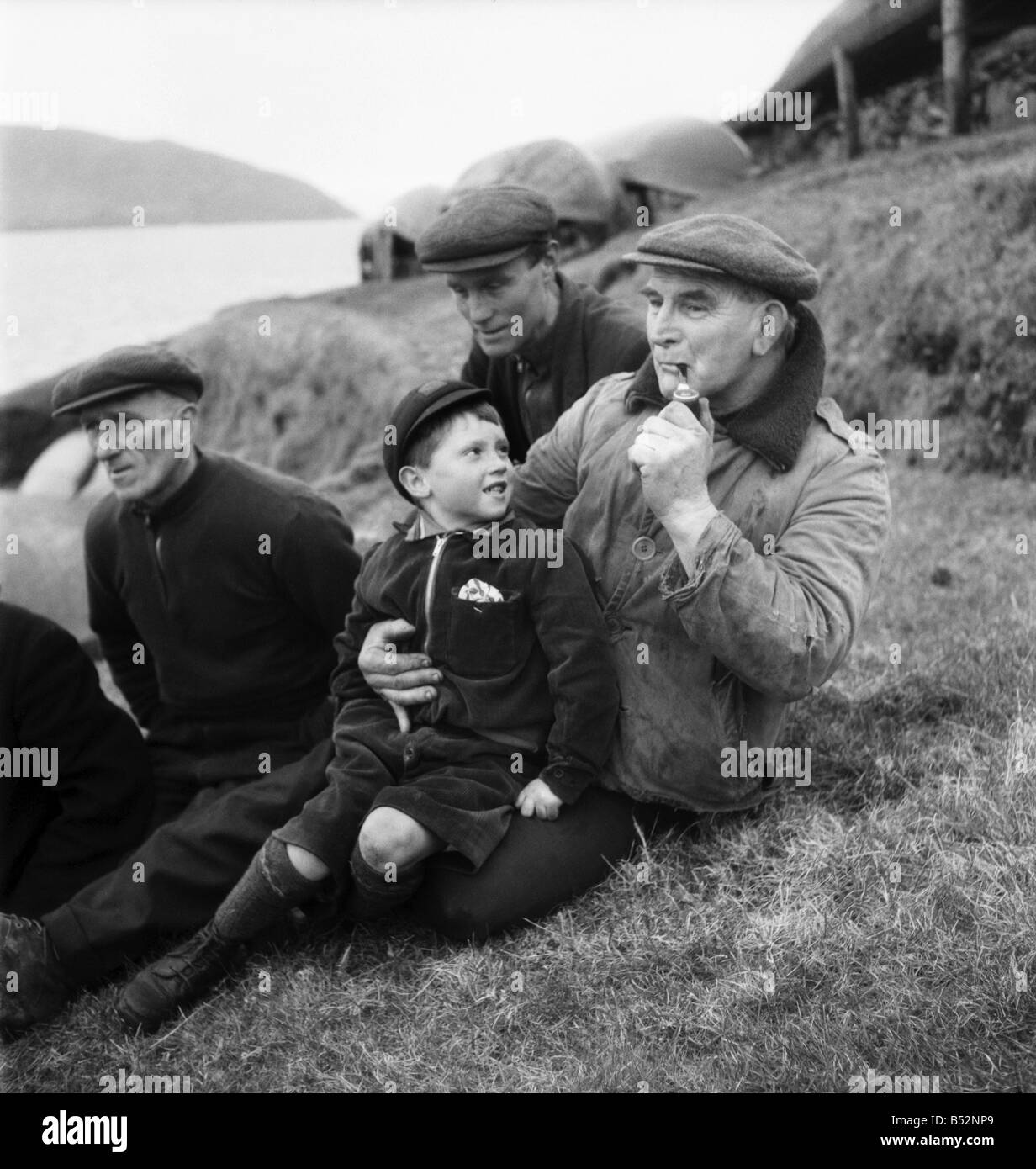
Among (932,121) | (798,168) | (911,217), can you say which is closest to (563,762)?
(911,217)

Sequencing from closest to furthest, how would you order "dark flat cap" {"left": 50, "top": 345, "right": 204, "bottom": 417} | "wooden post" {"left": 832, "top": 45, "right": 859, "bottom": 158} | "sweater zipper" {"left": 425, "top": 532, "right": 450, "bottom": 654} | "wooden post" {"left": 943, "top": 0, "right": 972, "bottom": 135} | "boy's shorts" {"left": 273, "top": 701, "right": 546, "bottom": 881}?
"boy's shorts" {"left": 273, "top": 701, "right": 546, "bottom": 881} → "sweater zipper" {"left": 425, "top": 532, "right": 450, "bottom": 654} → "dark flat cap" {"left": 50, "top": 345, "right": 204, "bottom": 417} → "wooden post" {"left": 943, "top": 0, "right": 972, "bottom": 135} → "wooden post" {"left": 832, "top": 45, "right": 859, "bottom": 158}

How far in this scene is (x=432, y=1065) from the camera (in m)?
2.94

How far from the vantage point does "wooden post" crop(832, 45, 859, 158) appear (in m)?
11.8

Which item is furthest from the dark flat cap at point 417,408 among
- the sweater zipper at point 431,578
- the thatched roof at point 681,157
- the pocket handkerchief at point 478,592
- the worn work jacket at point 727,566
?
the thatched roof at point 681,157

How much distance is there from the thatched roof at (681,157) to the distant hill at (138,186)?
56.5 feet

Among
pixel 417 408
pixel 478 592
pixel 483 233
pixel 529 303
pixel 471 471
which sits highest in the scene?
pixel 483 233

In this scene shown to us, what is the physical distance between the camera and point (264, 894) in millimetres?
3238

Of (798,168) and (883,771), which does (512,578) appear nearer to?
(883,771)

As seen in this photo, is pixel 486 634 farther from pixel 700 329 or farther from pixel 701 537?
pixel 700 329

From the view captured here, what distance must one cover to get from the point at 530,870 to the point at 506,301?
195 cm

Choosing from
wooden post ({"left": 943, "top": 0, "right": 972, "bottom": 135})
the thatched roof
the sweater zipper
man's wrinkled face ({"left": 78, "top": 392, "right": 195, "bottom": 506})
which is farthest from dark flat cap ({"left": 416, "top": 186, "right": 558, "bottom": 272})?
the thatched roof

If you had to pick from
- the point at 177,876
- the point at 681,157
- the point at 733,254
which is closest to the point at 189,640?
the point at 177,876

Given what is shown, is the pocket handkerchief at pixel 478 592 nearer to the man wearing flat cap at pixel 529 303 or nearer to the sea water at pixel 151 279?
the man wearing flat cap at pixel 529 303

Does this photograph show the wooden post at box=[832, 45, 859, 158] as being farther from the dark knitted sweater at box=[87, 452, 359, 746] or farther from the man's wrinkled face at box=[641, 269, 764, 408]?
the man's wrinkled face at box=[641, 269, 764, 408]
